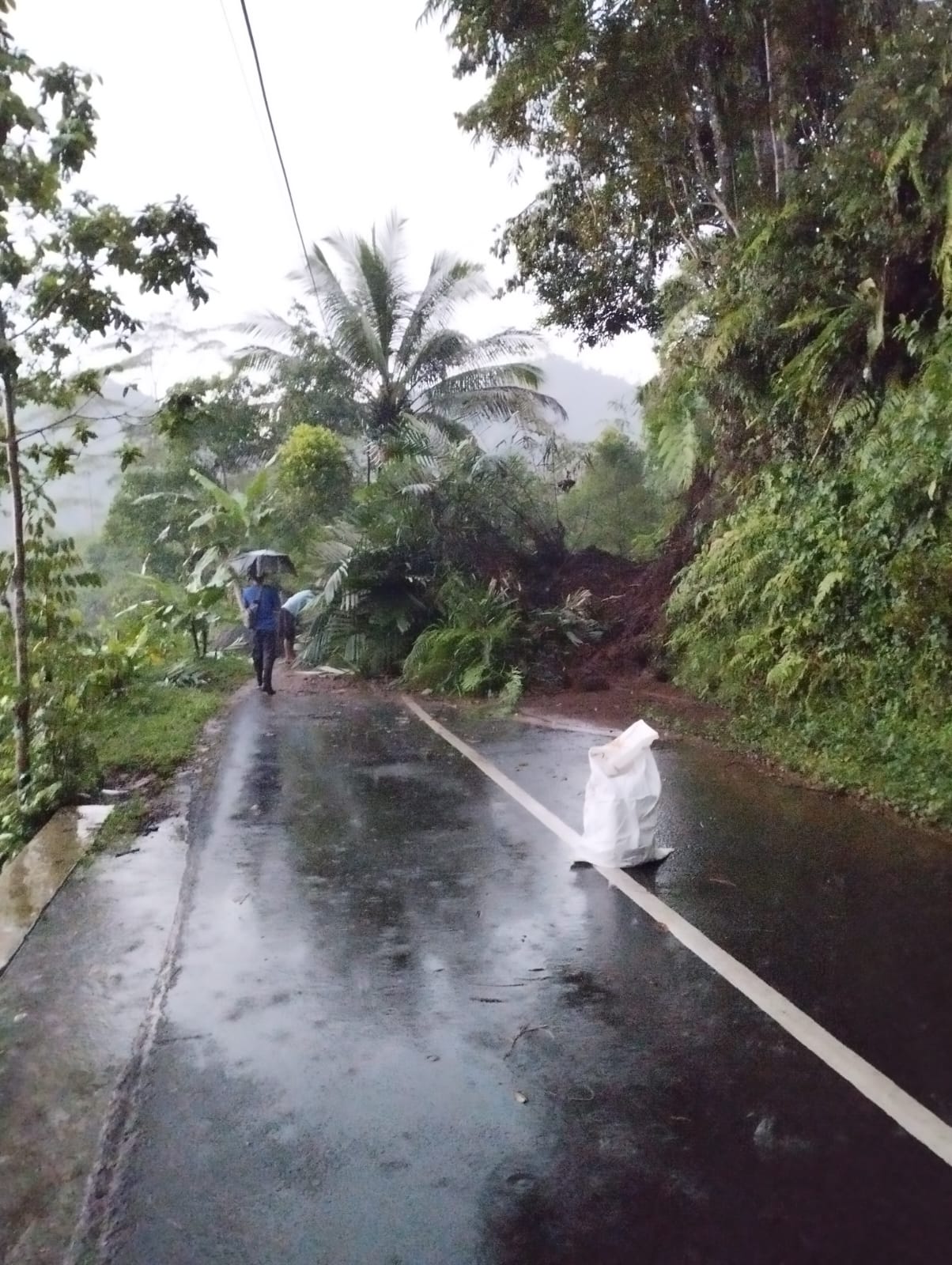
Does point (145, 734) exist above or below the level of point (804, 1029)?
below

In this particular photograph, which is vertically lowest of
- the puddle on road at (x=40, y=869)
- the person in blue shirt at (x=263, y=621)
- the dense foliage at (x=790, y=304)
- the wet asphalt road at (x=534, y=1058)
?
the puddle on road at (x=40, y=869)

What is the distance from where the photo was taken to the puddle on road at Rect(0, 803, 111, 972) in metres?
5.90

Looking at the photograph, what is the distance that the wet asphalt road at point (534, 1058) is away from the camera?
3.09 m

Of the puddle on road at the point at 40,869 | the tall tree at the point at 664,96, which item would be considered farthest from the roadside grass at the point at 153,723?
the tall tree at the point at 664,96

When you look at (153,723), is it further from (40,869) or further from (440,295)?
(440,295)

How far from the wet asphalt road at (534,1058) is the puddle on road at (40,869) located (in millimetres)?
839

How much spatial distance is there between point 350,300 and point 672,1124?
81.2 feet

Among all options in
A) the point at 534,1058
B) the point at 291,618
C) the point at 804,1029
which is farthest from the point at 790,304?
the point at 291,618

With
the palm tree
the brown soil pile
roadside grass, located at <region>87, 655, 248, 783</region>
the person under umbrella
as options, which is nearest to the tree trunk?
roadside grass, located at <region>87, 655, 248, 783</region>

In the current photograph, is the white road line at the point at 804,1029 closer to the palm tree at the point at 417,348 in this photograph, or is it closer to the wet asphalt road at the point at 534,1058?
the wet asphalt road at the point at 534,1058

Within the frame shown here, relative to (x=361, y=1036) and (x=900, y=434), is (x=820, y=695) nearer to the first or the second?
(x=900, y=434)

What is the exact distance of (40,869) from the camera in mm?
6922

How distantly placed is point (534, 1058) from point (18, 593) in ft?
20.4

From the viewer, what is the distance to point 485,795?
8500mm
